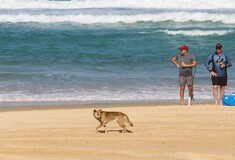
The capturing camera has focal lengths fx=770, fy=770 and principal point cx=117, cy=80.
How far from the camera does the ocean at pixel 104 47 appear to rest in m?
16.3

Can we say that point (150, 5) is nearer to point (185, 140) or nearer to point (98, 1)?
point (98, 1)

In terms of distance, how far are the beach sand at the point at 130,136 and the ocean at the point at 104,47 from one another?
3366mm

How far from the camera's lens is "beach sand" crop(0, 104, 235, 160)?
354 inches

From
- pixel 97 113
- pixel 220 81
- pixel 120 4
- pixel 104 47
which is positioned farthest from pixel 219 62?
pixel 120 4

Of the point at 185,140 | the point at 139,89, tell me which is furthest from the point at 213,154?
the point at 139,89

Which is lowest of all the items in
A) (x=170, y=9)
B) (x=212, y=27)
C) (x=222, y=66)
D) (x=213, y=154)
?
(x=213, y=154)

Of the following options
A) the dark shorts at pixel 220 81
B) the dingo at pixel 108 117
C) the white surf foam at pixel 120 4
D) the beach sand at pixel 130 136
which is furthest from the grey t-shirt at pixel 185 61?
the white surf foam at pixel 120 4

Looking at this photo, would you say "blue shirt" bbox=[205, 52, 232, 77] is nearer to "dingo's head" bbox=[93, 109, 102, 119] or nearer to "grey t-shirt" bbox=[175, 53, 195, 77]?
"grey t-shirt" bbox=[175, 53, 195, 77]

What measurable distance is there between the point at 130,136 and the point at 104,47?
15.8m

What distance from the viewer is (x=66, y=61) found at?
21.7 m

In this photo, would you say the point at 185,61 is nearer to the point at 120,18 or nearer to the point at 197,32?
the point at 197,32

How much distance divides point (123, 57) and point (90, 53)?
147cm

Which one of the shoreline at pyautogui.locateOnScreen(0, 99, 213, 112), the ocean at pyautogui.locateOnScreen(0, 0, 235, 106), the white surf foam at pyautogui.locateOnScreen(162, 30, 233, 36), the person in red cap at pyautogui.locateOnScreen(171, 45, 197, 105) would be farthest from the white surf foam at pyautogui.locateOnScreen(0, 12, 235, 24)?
the person in red cap at pyautogui.locateOnScreen(171, 45, 197, 105)

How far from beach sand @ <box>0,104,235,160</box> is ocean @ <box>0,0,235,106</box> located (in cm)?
337
